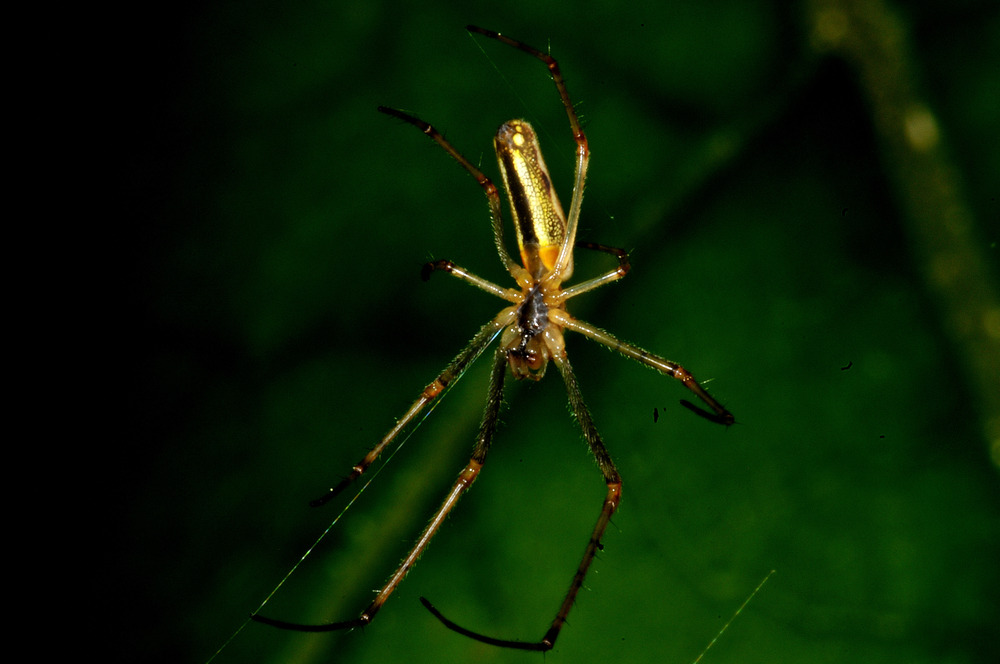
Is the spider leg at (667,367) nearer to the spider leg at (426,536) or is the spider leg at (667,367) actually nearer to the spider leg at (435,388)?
the spider leg at (435,388)

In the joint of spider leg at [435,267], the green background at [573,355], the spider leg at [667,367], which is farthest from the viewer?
the joint of spider leg at [435,267]

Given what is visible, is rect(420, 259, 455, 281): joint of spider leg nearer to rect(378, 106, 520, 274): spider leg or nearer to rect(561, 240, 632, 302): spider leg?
rect(378, 106, 520, 274): spider leg

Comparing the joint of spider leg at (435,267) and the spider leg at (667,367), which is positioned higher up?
the spider leg at (667,367)

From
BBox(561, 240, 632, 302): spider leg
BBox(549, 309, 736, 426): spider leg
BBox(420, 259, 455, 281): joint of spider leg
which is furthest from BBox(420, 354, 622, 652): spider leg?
BBox(420, 259, 455, 281): joint of spider leg

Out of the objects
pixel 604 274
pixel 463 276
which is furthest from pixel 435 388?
pixel 604 274

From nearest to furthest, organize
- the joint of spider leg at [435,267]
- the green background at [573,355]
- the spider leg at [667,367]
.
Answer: the green background at [573,355]
the spider leg at [667,367]
the joint of spider leg at [435,267]

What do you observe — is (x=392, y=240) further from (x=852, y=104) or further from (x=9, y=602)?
(x=9, y=602)

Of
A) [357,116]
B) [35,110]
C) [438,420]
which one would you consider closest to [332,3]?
[357,116]

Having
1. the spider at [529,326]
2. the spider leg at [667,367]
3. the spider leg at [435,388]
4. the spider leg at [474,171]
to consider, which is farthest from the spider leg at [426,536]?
the spider leg at [474,171]

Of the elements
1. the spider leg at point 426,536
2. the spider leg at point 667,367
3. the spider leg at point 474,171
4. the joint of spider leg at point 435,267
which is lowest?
the spider leg at point 426,536

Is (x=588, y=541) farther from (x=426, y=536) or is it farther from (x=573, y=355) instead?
(x=573, y=355)
